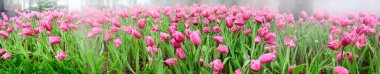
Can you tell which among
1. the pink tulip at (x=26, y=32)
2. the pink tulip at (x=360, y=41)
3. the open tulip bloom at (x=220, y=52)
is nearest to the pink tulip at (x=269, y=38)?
the open tulip bloom at (x=220, y=52)

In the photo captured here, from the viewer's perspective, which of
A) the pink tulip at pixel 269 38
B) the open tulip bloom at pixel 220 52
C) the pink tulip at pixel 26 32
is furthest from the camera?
the pink tulip at pixel 26 32

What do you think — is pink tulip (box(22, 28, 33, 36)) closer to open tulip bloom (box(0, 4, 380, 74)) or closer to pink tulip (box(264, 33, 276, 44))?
open tulip bloom (box(0, 4, 380, 74))

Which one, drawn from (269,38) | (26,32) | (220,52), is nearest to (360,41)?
(269,38)

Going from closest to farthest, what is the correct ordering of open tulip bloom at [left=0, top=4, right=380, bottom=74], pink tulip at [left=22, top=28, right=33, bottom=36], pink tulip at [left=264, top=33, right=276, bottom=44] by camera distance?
open tulip bloom at [left=0, top=4, right=380, bottom=74], pink tulip at [left=264, top=33, right=276, bottom=44], pink tulip at [left=22, top=28, right=33, bottom=36]

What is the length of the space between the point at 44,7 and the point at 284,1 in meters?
7.62

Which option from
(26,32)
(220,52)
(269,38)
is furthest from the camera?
(26,32)

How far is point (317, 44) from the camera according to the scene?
2146 mm

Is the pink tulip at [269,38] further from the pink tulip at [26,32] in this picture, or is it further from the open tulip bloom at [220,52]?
the pink tulip at [26,32]

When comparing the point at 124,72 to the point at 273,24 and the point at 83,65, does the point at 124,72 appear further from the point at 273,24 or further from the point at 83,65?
the point at 273,24

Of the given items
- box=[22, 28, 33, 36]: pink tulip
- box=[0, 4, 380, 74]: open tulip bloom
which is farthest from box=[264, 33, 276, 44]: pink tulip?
box=[22, 28, 33, 36]: pink tulip

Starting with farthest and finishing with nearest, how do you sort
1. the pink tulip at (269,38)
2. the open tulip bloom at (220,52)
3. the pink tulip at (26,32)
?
the pink tulip at (26,32) → the pink tulip at (269,38) → the open tulip bloom at (220,52)

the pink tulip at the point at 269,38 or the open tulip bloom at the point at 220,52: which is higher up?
the pink tulip at the point at 269,38

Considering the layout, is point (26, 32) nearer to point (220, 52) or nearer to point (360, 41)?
point (220, 52)

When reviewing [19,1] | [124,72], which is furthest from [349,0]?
[19,1]
